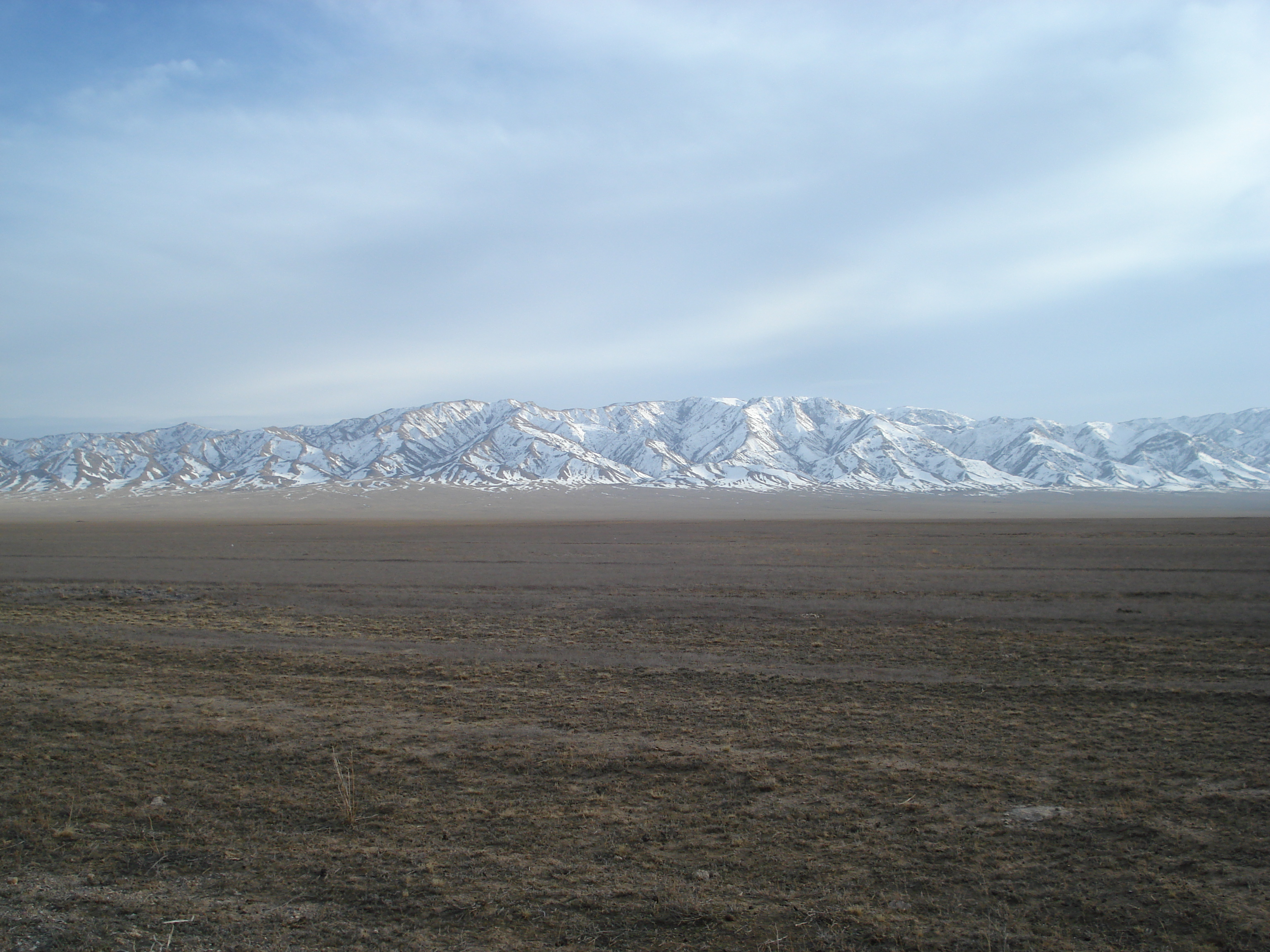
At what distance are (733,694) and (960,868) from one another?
4.18 meters

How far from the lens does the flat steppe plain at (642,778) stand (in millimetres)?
4008

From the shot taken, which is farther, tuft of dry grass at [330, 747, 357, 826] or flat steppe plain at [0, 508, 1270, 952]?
tuft of dry grass at [330, 747, 357, 826]

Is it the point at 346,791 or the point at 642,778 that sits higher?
the point at 346,791

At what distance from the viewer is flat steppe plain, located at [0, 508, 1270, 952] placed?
13.1 feet

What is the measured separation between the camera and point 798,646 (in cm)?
1118

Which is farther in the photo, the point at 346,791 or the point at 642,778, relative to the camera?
the point at 642,778

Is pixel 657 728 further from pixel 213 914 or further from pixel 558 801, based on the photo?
pixel 213 914

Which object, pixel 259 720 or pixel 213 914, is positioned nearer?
pixel 213 914

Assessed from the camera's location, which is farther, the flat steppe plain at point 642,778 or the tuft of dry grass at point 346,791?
the tuft of dry grass at point 346,791

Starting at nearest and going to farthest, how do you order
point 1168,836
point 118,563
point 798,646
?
point 1168,836 → point 798,646 → point 118,563

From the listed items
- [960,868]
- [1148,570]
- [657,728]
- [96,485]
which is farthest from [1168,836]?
[96,485]

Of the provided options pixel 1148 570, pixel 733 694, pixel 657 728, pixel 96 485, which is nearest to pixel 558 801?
pixel 657 728

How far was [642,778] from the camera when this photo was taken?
596 centimetres

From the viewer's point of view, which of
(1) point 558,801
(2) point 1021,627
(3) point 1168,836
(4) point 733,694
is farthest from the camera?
(2) point 1021,627
